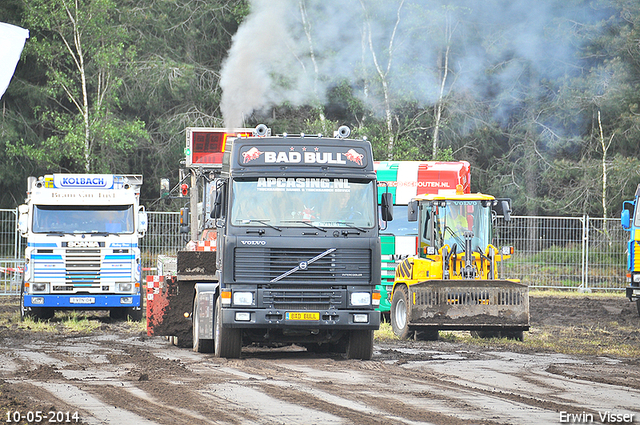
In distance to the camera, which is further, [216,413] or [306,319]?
[306,319]

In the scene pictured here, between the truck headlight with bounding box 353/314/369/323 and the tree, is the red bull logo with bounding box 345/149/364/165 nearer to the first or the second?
the truck headlight with bounding box 353/314/369/323

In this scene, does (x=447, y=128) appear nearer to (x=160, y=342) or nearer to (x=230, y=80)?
(x=230, y=80)

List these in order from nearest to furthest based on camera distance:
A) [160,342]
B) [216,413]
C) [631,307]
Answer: [216,413] → [160,342] → [631,307]

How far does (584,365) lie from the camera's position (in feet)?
41.5

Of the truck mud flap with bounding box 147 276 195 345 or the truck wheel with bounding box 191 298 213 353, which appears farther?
the truck mud flap with bounding box 147 276 195 345

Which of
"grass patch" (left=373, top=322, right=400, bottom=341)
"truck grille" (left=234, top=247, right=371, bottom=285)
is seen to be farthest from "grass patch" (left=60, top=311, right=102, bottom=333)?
"truck grille" (left=234, top=247, right=371, bottom=285)

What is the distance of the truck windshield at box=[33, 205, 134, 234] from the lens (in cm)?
1995

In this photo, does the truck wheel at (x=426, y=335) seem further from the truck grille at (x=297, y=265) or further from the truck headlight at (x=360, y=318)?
the truck grille at (x=297, y=265)

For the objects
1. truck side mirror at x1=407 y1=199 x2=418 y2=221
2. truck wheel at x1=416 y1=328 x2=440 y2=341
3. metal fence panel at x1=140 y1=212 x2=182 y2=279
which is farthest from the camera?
metal fence panel at x1=140 y1=212 x2=182 y2=279

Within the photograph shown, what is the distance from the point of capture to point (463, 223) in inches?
655

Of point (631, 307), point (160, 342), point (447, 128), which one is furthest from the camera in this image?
point (447, 128)

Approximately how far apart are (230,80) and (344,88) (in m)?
9.99

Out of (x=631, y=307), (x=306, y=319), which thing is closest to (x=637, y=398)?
(x=306, y=319)

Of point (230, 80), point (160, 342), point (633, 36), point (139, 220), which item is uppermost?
point (633, 36)
